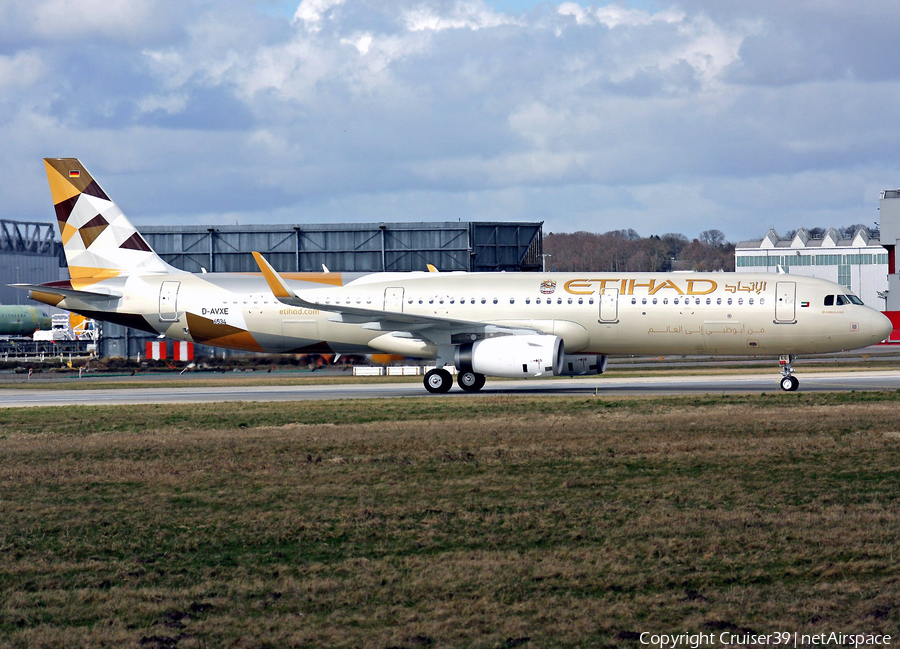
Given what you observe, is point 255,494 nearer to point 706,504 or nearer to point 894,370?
point 706,504

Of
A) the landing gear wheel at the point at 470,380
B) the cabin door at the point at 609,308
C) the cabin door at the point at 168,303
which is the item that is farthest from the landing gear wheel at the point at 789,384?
the cabin door at the point at 168,303

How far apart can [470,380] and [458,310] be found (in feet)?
7.89

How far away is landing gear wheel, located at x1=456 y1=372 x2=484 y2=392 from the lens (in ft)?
105

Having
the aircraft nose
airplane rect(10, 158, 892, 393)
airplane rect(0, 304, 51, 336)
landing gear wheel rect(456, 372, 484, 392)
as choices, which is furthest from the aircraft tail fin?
airplane rect(0, 304, 51, 336)

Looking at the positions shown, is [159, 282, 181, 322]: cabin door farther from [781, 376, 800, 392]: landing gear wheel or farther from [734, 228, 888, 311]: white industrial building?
[734, 228, 888, 311]: white industrial building

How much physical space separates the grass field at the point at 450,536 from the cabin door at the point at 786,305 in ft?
36.4

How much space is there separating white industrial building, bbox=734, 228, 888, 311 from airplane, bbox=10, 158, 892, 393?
321 feet

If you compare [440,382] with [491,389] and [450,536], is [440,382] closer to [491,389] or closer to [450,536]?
[491,389]

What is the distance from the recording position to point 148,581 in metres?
8.86

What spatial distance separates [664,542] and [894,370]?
118ft

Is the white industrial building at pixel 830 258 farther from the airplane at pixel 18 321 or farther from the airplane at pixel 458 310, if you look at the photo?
the airplane at pixel 458 310

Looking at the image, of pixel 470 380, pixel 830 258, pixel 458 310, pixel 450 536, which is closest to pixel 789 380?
pixel 470 380

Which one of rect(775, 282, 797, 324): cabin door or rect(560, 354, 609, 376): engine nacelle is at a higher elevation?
rect(775, 282, 797, 324): cabin door

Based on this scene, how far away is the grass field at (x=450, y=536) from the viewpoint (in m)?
7.65
